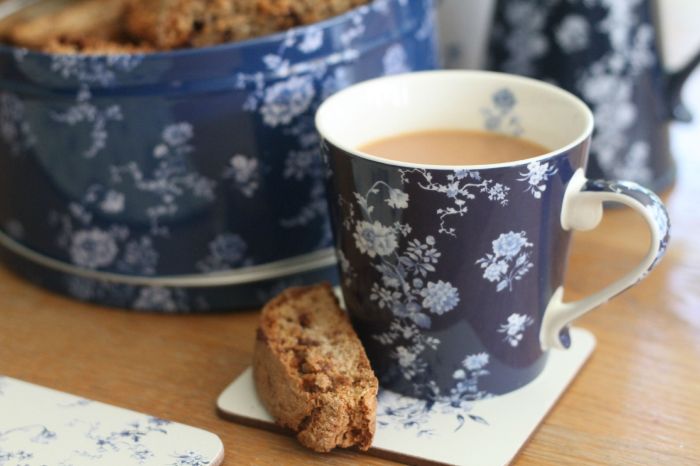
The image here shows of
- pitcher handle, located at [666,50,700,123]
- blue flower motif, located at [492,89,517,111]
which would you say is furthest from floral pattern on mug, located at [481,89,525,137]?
pitcher handle, located at [666,50,700,123]

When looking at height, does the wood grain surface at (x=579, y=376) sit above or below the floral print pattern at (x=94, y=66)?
below

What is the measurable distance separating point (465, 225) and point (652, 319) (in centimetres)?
24

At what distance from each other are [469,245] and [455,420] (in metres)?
0.12

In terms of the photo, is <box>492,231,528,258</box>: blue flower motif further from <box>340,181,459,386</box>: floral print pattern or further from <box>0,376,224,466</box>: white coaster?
<box>0,376,224,466</box>: white coaster

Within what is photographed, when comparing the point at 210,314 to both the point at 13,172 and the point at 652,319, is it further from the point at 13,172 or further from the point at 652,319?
the point at 652,319

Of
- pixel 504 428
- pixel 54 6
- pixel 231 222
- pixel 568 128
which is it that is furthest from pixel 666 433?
pixel 54 6

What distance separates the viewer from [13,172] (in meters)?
0.74

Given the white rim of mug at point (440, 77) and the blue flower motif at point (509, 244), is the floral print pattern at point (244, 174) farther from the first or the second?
the blue flower motif at point (509, 244)

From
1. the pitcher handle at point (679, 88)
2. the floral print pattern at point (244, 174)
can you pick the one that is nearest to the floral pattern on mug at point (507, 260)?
the floral print pattern at point (244, 174)

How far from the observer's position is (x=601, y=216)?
1.92 feet

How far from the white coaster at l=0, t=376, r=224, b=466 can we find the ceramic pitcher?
1.46 feet

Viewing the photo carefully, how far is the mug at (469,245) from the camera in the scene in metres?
0.55

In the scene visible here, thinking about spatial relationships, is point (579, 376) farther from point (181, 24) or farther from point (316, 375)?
point (181, 24)

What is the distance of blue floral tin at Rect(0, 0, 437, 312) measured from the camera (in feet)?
2.17
